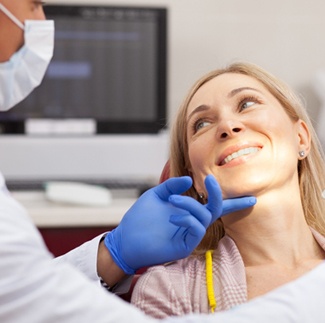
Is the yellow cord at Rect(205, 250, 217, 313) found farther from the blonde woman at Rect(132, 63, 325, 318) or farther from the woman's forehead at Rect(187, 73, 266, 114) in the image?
the woman's forehead at Rect(187, 73, 266, 114)

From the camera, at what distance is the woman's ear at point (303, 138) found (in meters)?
1.67

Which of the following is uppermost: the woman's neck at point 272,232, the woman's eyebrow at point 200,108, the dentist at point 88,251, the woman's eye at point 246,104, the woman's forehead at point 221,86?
the woman's forehead at point 221,86

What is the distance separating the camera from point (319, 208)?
172 centimetres

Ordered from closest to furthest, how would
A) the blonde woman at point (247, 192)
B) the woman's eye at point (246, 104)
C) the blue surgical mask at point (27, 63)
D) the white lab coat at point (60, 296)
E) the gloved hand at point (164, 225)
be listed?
the white lab coat at point (60, 296), the gloved hand at point (164, 225), the blonde woman at point (247, 192), the woman's eye at point (246, 104), the blue surgical mask at point (27, 63)

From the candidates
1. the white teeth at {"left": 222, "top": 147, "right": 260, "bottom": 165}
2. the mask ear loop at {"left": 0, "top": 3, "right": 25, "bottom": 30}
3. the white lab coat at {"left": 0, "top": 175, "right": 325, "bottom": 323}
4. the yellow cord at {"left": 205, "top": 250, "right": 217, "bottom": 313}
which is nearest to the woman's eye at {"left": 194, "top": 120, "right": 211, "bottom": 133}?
the white teeth at {"left": 222, "top": 147, "right": 260, "bottom": 165}

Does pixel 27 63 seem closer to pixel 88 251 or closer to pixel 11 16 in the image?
pixel 11 16

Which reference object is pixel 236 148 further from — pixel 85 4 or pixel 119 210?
pixel 85 4

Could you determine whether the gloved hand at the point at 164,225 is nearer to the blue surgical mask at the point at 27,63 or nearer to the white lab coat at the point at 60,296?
the white lab coat at the point at 60,296

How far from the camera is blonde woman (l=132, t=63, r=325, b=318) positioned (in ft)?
4.78

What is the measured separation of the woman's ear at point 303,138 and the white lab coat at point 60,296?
2.15 feet

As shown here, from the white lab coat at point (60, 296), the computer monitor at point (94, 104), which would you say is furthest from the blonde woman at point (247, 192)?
the computer monitor at point (94, 104)

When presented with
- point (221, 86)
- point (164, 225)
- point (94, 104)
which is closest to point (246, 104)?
point (221, 86)

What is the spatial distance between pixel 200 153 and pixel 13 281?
2.40 feet

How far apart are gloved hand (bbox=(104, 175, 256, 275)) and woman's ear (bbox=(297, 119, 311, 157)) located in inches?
10.0
